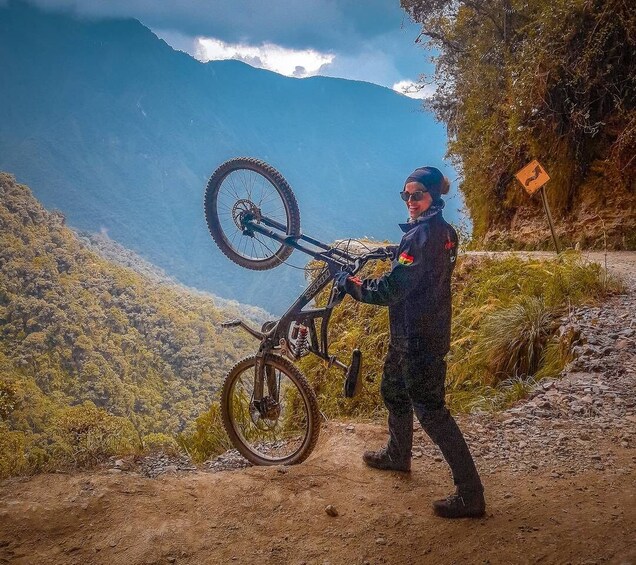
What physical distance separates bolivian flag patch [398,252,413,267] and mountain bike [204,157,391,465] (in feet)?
2.46

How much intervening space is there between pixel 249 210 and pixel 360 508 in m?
2.73

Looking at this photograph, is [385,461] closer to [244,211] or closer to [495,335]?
[244,211]

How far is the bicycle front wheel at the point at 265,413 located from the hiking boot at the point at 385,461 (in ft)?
1.75

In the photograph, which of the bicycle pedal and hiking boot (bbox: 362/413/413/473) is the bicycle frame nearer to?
the bicycle pedal

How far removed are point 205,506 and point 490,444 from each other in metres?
2.50

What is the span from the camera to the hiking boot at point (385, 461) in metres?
3.50

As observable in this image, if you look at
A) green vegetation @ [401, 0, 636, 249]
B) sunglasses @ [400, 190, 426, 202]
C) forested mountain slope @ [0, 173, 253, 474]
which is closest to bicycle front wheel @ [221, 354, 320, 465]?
sunglasses @ [400, 190, 426, 202]

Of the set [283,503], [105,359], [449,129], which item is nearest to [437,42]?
[449,129]

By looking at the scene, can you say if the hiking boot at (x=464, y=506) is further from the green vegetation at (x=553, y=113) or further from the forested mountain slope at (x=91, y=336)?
the forested mountain slope at (x=91, y=336)

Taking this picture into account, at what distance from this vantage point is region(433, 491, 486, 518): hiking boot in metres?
2.79

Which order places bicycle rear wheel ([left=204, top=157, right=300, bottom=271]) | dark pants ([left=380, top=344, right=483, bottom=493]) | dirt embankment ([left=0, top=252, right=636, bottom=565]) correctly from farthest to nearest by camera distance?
bicycle rear wheel ([left=204, top=157, right=300, bottom=271]), dark pants ([left=380, top=344, right=483, bottom=493]), dirt embankment ([left=0, top=252, right=636, bottom=565])

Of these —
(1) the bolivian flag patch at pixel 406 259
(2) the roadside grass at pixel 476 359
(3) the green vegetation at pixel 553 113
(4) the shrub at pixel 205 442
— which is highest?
(3) the green vegetation at pixel 553 113

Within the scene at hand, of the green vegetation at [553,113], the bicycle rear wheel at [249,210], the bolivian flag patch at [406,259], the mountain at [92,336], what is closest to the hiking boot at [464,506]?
the bolivian flag patch at [406,259]

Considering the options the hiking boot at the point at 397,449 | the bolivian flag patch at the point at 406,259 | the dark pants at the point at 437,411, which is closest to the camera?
the bolivian flag patch at the point at 406,259
